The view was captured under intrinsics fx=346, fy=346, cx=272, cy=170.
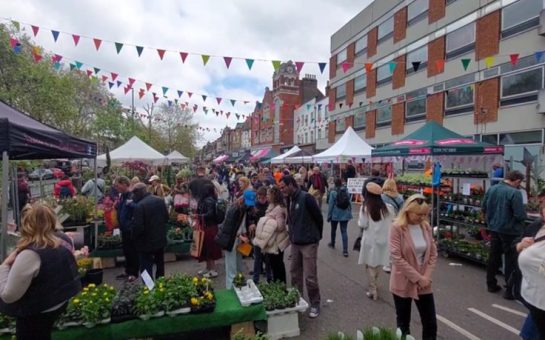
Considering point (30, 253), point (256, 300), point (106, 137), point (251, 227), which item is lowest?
point (256, 300)

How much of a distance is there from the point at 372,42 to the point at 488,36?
35.1 feet

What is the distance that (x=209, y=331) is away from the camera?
4191 millimetres

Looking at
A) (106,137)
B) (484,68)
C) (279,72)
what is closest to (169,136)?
(106,137)

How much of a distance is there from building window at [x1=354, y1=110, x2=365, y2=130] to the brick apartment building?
8 cm

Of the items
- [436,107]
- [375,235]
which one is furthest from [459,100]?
[375,235]

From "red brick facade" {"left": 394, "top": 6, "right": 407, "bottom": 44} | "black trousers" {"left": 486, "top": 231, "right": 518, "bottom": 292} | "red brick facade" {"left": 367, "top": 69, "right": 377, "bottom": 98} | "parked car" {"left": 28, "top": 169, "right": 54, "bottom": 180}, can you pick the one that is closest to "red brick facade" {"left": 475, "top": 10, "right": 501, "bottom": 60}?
"red brick facade" {"left": 394, "top": 6, "right": 407, "bottom": 44}

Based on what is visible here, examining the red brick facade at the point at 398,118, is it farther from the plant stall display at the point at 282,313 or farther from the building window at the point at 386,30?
the plant stall display at the point at 282,313

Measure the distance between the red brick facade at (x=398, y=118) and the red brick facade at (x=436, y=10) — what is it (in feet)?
17.1

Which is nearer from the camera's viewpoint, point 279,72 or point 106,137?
point 106,137

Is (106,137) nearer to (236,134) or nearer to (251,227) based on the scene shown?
(251,227)

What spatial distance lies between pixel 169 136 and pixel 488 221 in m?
43.9

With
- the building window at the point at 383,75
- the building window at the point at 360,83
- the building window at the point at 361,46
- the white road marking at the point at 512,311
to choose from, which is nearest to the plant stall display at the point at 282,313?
the white road marking at the point at 512,311

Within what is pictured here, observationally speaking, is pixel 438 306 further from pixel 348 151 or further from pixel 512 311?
pixel 348 151

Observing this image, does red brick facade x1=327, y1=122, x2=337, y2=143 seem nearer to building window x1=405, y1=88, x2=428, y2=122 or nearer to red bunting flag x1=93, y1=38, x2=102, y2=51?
building window x1=405, y1=88, x2=428, y2=122
